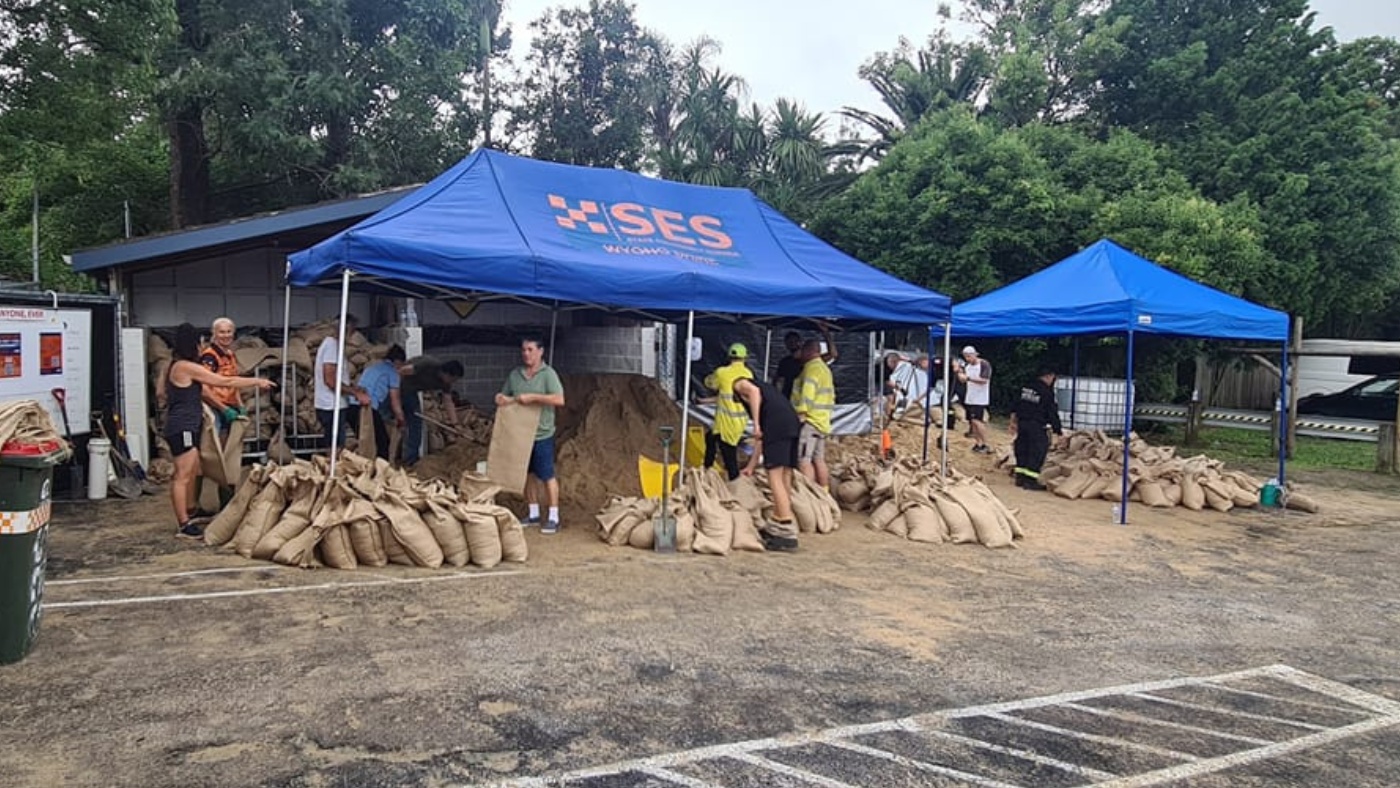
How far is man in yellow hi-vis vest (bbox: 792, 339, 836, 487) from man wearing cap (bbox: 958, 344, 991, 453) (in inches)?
197

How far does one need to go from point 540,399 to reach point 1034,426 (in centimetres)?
651

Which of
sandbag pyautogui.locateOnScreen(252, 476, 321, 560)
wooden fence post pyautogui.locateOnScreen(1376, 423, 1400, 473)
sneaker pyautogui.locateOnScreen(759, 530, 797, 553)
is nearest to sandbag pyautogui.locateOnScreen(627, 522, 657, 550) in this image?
sneaker pyautogui.locateOnScreen(759, 530, 797, 553)

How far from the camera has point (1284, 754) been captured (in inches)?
142

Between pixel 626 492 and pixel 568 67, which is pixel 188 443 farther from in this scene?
pixel 568 67

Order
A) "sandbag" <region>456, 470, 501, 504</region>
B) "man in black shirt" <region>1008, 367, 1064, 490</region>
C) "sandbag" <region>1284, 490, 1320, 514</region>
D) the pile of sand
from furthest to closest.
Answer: "man in black shirt" <region>1008, 367, 1064, 490</region>, "sandbag" <region>1284, 490, 1320, 514</region>, the pile of sand, "sandbag" <region>456, 470, 501, 504</region>

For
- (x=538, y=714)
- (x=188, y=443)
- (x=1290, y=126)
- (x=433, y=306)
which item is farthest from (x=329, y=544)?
(x=1290, y=126)

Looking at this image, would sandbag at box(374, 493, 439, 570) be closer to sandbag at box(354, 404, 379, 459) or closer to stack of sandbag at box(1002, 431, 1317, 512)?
sandbag at box(354, 404, 379, 459)

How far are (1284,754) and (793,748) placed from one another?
6.69ft

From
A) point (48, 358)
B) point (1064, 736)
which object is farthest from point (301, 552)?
point (1064, 736)

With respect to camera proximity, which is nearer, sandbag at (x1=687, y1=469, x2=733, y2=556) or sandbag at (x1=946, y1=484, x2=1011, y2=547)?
sandbag at (x1=687, y1=469, x2=733, y2=556)

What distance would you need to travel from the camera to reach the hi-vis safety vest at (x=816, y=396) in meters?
8.32

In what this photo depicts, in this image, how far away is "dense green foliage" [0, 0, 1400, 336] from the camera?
14461 millimetres

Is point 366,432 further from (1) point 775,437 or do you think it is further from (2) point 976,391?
(2) point 976,391

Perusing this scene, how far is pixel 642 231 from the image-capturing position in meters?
7.77
